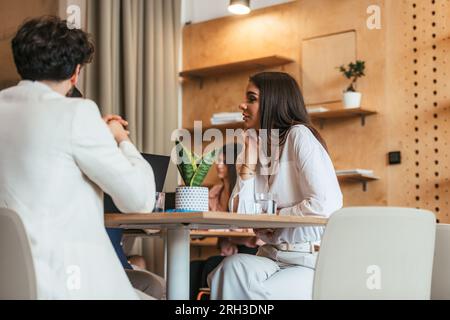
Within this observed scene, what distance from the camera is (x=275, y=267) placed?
2.39m

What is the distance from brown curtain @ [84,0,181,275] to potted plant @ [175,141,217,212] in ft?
10.5

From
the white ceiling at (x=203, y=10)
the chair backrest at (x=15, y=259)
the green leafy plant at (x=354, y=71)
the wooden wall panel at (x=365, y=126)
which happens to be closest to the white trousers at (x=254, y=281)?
the chair backrest at (x=15, y=259)

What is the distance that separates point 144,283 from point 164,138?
3161mm

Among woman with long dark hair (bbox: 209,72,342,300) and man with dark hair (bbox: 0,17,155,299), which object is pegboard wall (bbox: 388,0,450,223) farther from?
man with dark hair (bbox: 0,17,155,299)

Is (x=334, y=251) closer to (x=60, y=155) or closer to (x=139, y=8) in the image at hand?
(x=60, y=155)

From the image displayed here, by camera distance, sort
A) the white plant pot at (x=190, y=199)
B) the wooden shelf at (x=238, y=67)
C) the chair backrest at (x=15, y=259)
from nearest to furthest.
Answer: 1. the chair backrest at (x=15, y=259)
2. the white plant pot at (x=190, y=199)
3. the wooden shelf at (x=238, y=67)

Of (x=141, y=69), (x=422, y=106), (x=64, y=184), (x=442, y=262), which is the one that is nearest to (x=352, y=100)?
(x=422, y=106)

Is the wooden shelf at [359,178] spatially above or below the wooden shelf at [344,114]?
below

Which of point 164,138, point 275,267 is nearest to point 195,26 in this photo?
point 164,138

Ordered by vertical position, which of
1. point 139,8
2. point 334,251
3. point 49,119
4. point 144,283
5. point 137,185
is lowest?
point 144,283

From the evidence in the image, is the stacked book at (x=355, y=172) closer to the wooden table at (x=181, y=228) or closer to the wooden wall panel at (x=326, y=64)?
the wooden wall panel at (x=326, y=64)

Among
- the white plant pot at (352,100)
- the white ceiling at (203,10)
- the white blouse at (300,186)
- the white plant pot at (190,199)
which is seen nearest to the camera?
the white plant pot at (190,199)

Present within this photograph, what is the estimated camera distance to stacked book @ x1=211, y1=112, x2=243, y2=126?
225 inches

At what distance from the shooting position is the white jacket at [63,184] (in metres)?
1.68
